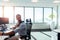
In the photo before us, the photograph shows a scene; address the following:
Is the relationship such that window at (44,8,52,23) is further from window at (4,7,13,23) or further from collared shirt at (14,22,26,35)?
collared shirt at (14,22,26,35)

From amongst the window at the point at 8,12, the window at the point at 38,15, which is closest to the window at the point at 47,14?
the window at the point at 38,15

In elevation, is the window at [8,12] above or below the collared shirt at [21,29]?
above

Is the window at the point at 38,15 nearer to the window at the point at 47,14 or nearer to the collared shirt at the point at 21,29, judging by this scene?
the window at the point at 47,14

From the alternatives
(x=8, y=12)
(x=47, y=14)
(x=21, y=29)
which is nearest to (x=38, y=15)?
(x=47, y=14)

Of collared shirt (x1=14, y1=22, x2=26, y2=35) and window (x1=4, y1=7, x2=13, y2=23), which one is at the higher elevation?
window (x1=4, y1=7, x2=13, y2=23)

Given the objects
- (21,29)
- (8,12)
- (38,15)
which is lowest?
(21,29)

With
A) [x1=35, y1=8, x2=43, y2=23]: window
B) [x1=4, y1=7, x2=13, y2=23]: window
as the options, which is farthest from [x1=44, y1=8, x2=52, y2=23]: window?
[x1=4, y1=7, x2=13, y2=23]: window

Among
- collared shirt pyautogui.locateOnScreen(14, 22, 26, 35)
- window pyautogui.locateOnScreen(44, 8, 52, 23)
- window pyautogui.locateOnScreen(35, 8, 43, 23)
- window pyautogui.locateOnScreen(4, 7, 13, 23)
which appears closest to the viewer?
collared shirt pyautogui.locateOnScreen(14, 22, 26, 35)

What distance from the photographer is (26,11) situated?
30.7 ft

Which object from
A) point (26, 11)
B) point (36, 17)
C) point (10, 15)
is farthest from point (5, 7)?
point (36, 17)

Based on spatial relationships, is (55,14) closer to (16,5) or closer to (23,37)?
(16,5)

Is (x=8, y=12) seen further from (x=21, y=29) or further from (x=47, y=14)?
(x=21, y=29)

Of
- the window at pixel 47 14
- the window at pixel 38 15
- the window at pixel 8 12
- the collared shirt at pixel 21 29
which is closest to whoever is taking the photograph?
the collared shirt at pixel 21 29

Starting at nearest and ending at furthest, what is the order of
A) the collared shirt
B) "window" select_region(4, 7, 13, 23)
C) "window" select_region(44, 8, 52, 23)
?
the collared shirt
"window" select_region(4, 7, 13, 23)
"window" select_region(44, 8, 52, 23)
